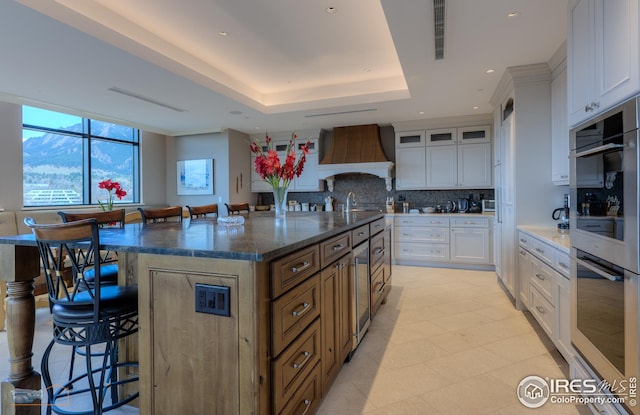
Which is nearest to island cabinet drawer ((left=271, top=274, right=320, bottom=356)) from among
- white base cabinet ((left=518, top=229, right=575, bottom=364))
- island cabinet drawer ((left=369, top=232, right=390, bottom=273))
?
island cabinet drawer ((left=369, top=232, right=390, bottom=273))

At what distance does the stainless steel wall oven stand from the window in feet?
21.6

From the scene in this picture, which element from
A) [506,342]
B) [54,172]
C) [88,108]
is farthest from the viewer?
[54,172]

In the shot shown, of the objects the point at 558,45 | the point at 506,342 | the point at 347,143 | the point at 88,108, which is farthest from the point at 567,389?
the point at 88,108

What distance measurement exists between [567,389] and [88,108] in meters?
6.32

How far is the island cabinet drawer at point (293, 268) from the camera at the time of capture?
1.34m

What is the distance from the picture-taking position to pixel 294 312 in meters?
1.49

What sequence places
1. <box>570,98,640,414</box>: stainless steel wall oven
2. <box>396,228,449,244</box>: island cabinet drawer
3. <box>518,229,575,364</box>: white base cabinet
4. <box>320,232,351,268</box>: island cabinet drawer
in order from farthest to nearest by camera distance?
<box>396,228,449,244</box>: island cabinet drawer
<box>518,229,575,364</box>: white base cabinet
<box>320,232,351,268</box>: island cabinet drawer
<box>570,98,640,414</box>: stainless steel wall oven

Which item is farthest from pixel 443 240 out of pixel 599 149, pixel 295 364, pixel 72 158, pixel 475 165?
pixel 72 158

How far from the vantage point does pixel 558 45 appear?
9.80 ft

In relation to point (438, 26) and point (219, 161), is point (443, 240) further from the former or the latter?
point (219, 161)

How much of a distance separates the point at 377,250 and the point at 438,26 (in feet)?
6.56

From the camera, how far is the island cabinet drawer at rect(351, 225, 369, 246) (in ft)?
7.99

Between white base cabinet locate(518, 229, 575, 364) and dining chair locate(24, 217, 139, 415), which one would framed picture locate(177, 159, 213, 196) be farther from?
white base cabinet locate(518, 229, 575, 364)

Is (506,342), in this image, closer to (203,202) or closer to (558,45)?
(558,45)
